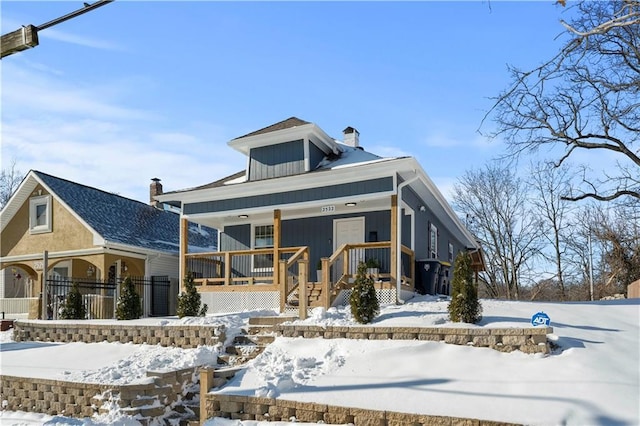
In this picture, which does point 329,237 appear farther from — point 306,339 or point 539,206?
Result: point 539,206

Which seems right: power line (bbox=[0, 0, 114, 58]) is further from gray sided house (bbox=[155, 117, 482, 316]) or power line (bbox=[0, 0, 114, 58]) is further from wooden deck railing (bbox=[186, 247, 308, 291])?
wooden deck railing (bbox=[186, 247, 308, 291])

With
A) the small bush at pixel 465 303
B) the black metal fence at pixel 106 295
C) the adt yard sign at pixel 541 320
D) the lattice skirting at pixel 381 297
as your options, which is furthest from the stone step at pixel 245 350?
the black metal fence at pixel 106 295

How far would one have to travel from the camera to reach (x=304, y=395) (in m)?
6.84

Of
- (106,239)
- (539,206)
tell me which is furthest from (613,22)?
(539,206)

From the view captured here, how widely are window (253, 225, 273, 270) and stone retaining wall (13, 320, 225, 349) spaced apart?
17.0ft

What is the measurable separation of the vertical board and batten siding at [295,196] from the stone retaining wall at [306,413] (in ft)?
21.1

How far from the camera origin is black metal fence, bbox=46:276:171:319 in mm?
15023

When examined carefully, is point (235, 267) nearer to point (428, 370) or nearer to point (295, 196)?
point (295, 196)

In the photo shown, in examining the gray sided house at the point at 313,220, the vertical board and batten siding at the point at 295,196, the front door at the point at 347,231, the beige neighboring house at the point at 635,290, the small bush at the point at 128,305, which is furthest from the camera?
the beige neighboring house at the point at 635,290

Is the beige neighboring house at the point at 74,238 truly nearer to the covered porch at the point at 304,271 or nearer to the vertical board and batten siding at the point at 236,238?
the covered porch at the point at 304,271

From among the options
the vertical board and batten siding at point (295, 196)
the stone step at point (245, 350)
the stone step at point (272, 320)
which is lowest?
the stone step at point (245, 350)

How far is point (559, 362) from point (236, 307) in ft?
27.6

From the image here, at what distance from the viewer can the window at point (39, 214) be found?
1856cm

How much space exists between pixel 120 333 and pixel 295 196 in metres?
5.24
